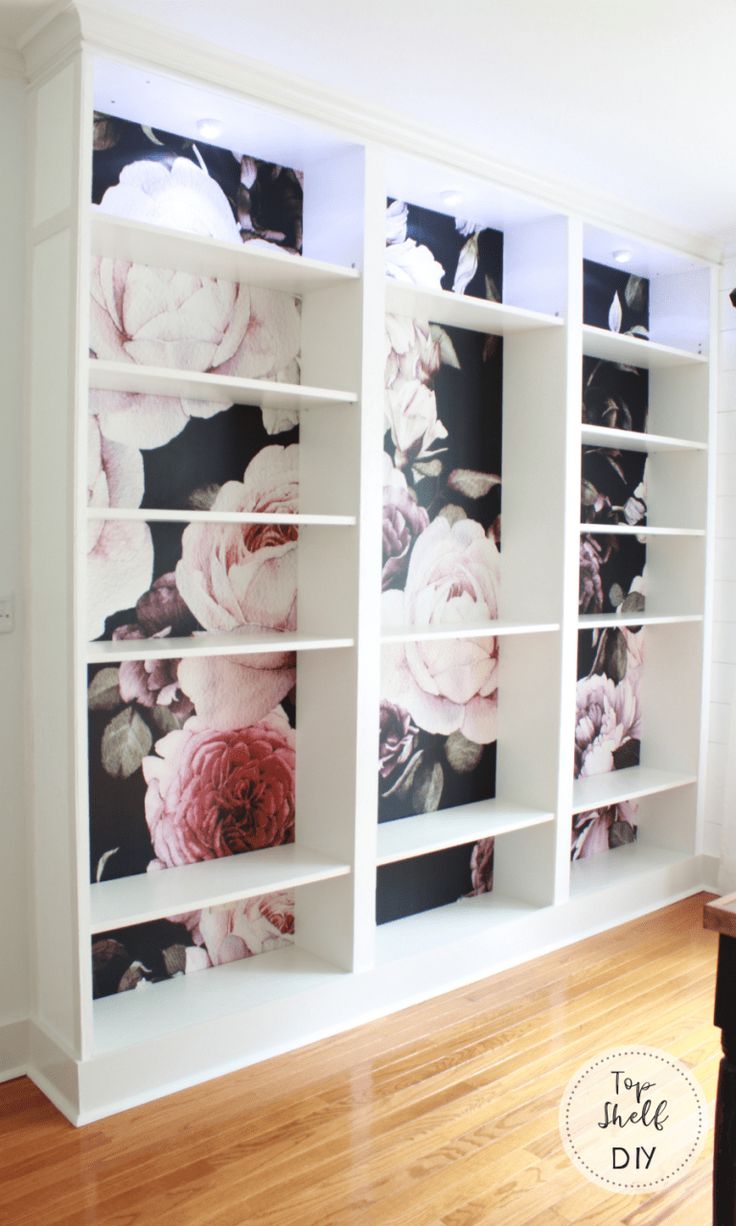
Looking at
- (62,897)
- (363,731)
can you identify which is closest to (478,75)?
(363,731)

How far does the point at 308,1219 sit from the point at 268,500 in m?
1.86

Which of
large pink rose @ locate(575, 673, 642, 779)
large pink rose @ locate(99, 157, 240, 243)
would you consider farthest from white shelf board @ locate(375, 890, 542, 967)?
large pink rose @ locate(99, 157, 240, 243)

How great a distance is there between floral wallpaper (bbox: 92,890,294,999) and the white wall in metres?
0.23

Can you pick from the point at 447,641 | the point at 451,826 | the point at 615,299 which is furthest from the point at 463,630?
the point at 615,299

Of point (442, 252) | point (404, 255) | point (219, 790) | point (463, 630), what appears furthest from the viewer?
point (442, 252)

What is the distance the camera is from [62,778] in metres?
2.49

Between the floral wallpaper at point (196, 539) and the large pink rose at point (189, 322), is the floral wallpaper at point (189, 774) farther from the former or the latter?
the large pink rose at point (189, 322)

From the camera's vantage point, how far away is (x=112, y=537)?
9.11 feet

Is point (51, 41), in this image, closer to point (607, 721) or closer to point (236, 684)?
point (236, 684)

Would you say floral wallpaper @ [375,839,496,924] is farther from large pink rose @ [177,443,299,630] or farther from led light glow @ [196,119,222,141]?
led light glow @ [196,119,222,141]

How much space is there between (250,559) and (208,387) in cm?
57

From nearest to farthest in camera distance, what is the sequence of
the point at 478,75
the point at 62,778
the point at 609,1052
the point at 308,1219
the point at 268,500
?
the point at 308,1219 → the point at 62,778 → the point at 478,75 → the point at 609,1052 → the point at 268,500

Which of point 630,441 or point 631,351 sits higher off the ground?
point 631,351

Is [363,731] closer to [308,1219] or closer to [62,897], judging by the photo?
[62,897]
